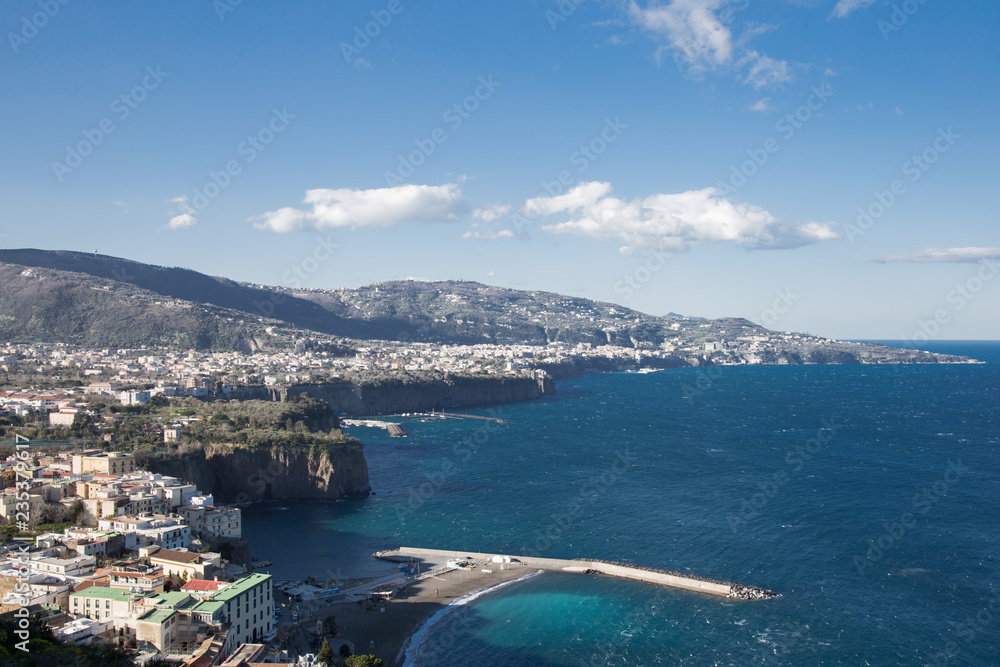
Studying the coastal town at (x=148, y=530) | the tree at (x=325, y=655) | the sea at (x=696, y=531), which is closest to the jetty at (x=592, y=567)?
the sea at (x=696, y=531)

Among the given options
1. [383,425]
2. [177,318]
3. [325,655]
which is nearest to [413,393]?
[383,425]

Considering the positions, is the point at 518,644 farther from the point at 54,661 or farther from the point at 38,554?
the point at 38,554

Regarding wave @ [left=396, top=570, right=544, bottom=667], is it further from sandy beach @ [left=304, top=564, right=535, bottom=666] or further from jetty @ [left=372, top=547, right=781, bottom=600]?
jetty @ [left=372, top=547, right=781, bottom=600]

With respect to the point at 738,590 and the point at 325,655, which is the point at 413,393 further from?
the point at 325,655

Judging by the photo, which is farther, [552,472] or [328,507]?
[552,472]

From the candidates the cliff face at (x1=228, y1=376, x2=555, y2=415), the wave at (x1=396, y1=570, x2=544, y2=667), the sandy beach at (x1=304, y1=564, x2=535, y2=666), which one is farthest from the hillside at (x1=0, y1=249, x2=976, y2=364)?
the wave at (x1=396, y1=570, x2=544, y2=667)

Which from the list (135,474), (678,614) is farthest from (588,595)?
(135,474)
